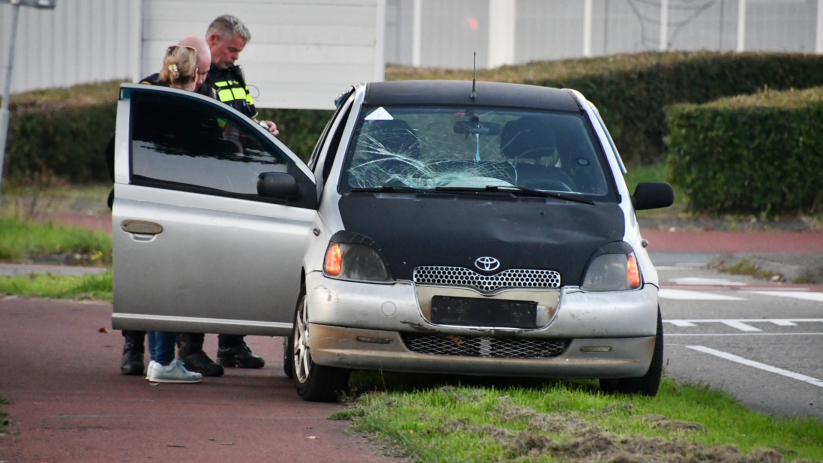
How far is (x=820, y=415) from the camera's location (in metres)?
6.57

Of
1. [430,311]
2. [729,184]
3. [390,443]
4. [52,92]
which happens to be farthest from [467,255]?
[52,92]

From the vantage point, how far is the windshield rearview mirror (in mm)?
7168

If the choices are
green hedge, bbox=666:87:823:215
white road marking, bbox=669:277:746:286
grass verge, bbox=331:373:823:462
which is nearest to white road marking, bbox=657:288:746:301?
white road marking, bbox=669:277:746:286

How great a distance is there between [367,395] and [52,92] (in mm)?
20985

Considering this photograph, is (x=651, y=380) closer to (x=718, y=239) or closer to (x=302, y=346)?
(x=302, y=346)

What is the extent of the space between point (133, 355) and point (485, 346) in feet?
7.76

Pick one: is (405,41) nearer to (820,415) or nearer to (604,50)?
(604,50)

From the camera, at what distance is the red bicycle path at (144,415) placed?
5.02 m

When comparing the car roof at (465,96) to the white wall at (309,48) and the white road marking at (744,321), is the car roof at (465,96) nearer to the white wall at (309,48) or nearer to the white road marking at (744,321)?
the white road marking at (744,321)

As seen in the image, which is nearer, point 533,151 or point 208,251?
point 208,251

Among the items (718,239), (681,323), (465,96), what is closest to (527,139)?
(465,96)

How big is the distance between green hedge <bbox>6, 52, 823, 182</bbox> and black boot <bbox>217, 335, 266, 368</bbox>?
14487mm

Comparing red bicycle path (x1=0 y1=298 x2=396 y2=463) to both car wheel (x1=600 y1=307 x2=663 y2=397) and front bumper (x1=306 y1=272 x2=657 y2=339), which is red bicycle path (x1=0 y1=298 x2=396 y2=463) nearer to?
front bumper (x1=306 y1=272 x2=657 y2=339)

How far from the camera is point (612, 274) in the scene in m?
6.27
